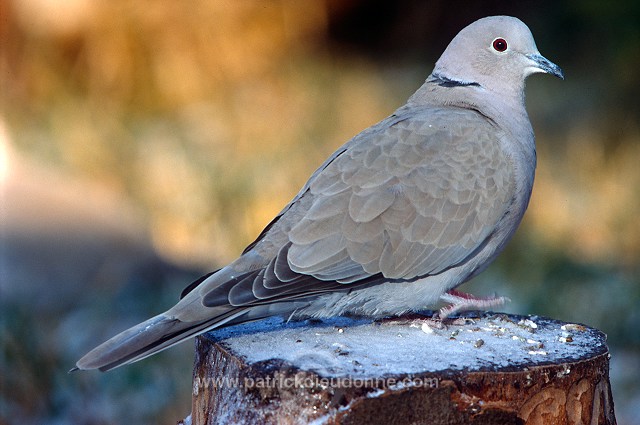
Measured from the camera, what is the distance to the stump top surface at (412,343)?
8.29 ft

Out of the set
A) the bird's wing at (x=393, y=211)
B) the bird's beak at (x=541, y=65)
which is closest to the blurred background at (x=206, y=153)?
the bird's wing at (x=393, y=211)

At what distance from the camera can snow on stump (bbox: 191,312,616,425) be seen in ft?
7.82

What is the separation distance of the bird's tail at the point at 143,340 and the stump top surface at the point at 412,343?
0.13 metres

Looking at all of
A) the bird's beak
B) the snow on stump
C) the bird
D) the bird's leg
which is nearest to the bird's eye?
the bird's beak

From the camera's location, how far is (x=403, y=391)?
2.37 m

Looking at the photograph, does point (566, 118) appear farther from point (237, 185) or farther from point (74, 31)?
point (74, 31)

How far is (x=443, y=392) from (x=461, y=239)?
819mm

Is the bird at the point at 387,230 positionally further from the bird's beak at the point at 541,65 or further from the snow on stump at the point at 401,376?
the bird's beak at the point at 541,65

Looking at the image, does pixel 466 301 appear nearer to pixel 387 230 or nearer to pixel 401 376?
pixel 387 230

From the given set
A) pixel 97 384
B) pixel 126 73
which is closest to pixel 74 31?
pixel 126 73

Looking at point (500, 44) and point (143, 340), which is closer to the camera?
point (143, 340)

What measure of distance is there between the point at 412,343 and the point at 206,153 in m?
5.09

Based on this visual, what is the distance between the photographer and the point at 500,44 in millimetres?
3621

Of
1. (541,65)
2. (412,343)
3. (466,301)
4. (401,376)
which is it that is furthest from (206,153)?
(401,376)
